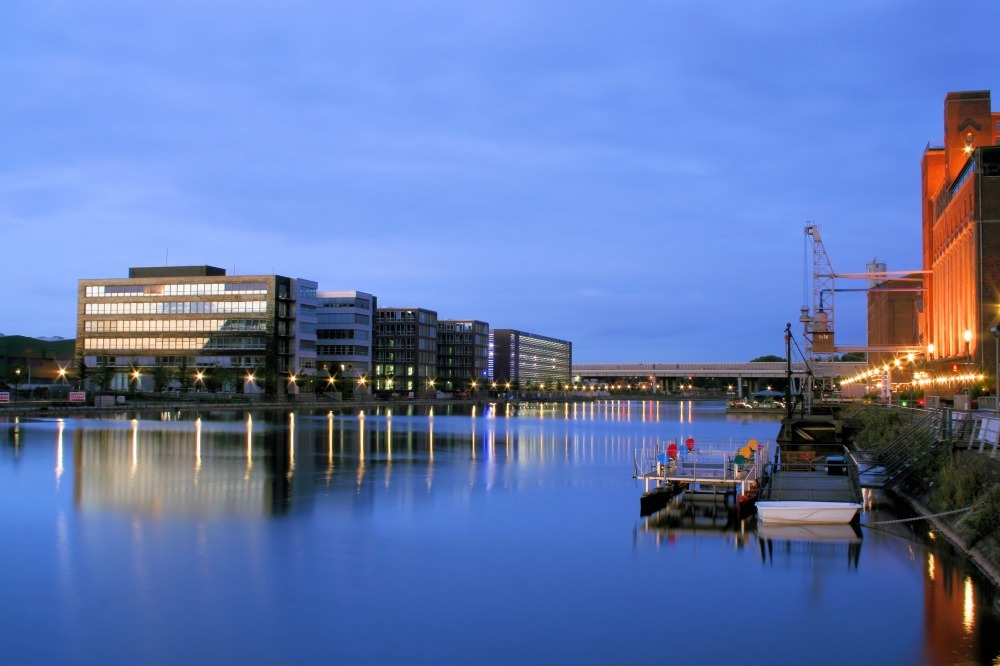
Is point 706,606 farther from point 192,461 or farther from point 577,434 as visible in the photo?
point 577,434

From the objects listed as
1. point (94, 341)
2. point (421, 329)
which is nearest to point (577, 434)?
point (94, 341)

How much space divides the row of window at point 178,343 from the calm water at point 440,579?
10231cm

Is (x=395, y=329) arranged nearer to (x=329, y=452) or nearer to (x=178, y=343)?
(x=178, y=343)

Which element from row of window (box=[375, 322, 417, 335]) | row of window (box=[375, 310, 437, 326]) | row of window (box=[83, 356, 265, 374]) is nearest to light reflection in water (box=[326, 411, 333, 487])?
row of window (box=[83, 356, 265, 374])

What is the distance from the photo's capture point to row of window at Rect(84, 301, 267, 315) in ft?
470

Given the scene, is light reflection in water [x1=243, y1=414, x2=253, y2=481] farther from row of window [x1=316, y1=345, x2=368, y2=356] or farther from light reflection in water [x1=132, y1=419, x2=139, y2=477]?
row of window [x1=316, y1=345, x2=368, y2=356]

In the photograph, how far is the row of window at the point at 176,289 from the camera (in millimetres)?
143750

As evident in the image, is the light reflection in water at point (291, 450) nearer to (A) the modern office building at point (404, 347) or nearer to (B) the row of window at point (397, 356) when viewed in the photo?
(A) the modern office building at point (404, 347)

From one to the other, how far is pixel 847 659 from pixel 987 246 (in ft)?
225

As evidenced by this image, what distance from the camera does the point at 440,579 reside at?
23.2m

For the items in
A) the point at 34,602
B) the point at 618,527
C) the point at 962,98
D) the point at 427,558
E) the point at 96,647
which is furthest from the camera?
the point at 962,98

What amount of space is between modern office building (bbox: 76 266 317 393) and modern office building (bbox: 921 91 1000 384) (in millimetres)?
92757

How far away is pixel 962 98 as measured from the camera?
10219 centimetres

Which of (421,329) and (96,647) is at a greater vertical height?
(421,329)
